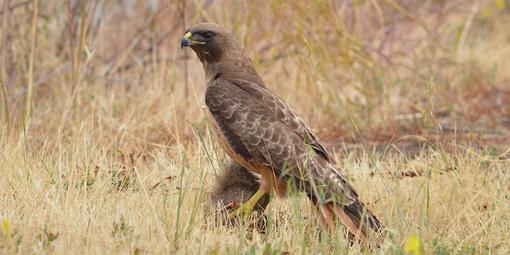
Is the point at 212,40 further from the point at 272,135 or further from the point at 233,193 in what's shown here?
the point at 233,193

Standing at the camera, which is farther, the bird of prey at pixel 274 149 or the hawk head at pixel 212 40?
the hawk head at pixel 212 40

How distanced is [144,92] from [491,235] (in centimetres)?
372

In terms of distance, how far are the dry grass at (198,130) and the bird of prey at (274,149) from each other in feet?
0.51

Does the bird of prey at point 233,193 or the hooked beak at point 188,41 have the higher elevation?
the hooked beak at point 188,41

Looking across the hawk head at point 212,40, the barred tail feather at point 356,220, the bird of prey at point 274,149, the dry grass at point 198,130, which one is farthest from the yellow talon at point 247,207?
the hawk head at point 212,40

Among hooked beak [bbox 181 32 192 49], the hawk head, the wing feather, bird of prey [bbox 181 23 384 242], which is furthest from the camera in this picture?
the hawk head

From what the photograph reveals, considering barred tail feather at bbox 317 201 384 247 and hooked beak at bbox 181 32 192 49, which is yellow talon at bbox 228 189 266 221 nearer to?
barred tail feather at bbox 317 201 384 247

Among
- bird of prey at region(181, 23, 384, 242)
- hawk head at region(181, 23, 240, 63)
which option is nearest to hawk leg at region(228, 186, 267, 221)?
bird of prey at region(181, 23, 384, 242)

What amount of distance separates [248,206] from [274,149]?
317mm

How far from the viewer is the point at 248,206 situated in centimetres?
467

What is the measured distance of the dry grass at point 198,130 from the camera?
4.18m

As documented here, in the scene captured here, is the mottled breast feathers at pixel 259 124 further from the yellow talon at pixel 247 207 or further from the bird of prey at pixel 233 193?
the bird of prey at pixel 233 193

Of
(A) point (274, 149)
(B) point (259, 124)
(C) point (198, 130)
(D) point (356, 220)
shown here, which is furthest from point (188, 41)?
(D) point (356, 220)

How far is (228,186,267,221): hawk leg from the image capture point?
15.2 feet
